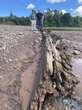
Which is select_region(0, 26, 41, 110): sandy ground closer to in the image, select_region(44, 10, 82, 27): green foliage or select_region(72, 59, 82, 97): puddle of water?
select_region(72, 59, 82, 97): puddle of water

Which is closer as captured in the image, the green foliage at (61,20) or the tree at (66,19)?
the green foliage at (61,20)

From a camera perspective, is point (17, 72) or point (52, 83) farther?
point (17, 72)

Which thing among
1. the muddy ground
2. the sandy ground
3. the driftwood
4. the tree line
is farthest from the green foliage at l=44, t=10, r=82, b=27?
the driftwood

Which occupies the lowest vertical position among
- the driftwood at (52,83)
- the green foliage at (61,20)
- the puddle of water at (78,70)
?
the green foliage at (61,20)

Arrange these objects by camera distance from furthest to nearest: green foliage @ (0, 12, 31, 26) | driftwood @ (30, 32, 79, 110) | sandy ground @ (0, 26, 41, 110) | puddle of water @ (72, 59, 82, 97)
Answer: green foliage @ (0, 12, 31, 26) < puddle of water @ (72, 59, 82, 97) < driftwood @ (30, 32, 79, 110) < sandy ground @ (0, 26, 41, 110)

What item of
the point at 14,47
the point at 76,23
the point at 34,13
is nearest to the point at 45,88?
the point at 14,47

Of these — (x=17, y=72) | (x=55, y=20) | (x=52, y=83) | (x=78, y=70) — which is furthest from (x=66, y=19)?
(x=52, y=83)

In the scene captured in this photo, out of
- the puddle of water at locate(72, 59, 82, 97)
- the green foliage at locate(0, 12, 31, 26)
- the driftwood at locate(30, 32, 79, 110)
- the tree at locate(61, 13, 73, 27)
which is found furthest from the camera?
the tree at locate(61, 13, 73, 27)

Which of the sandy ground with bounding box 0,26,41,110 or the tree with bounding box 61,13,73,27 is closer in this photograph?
Answer: the sandy ground with bounding box 0,26,41,110

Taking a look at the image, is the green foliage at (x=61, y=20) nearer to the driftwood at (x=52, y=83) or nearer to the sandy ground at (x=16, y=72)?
the sandy ground at (x=16, y=72)

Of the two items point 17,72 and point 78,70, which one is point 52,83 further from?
point 78,70

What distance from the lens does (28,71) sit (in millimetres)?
10211

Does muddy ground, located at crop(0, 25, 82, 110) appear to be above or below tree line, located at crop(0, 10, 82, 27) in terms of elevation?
above

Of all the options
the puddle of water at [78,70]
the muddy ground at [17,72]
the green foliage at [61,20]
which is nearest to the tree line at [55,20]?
the green foliage at [61,20]
